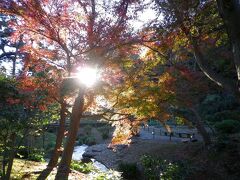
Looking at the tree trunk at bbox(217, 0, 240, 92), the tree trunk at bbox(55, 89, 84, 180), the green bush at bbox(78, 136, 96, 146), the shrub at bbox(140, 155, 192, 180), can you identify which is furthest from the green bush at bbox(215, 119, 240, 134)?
the tree trunk at bbox(217, 0, 240, 92)

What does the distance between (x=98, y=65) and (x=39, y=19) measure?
80.7 inches

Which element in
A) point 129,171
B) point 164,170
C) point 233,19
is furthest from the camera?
point 129,171

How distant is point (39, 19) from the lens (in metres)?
7.52

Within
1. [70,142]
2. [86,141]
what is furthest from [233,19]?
[86,141]

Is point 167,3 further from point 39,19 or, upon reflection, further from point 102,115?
point 102,115

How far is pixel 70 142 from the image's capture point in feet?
27.7

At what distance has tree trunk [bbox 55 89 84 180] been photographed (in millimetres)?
8078

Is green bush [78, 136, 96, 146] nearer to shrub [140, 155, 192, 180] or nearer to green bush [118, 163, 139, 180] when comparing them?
shrub [140, 155, 192, 180]

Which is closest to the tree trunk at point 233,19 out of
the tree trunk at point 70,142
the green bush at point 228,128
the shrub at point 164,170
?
the tree trunk at point 70,142

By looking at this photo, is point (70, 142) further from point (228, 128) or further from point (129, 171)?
point (228, 128)

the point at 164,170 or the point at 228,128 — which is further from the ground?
the point at 228,128

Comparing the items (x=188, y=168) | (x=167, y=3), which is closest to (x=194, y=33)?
(x=167, y=3)

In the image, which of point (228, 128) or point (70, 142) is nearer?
point (70, 142)

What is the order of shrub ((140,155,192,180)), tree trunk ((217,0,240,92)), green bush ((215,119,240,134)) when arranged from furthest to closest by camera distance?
green bush ((215,119,240,134)) < shrub ((140,155,192,180)) < tree trunk ((217,0,240,92))
